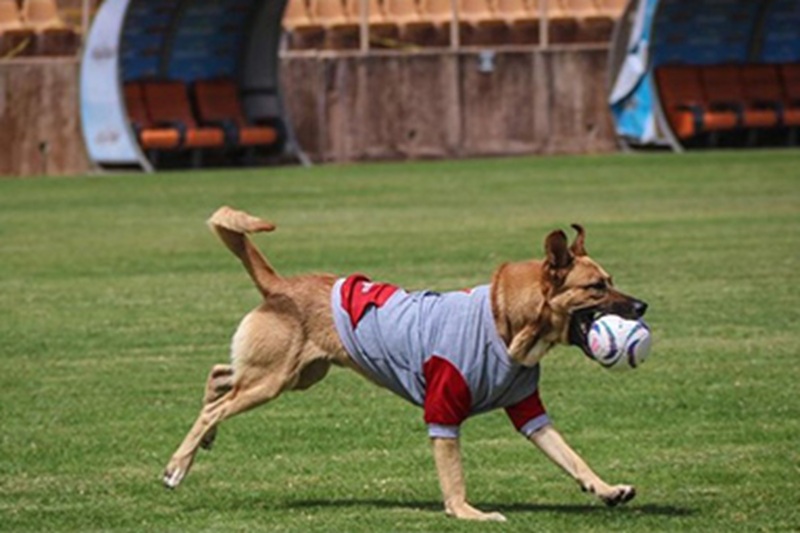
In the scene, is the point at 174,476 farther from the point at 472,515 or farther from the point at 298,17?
the point at 298,17

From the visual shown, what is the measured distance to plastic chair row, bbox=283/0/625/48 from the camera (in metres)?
41.8

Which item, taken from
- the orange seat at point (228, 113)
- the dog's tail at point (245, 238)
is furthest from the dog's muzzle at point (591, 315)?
the orange seat at point (228, 113)

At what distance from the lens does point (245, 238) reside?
10.2 metres

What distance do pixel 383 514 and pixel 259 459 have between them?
175cm

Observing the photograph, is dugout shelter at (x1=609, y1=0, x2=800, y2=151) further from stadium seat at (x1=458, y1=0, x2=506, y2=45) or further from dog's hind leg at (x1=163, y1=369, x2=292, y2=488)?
dog's hind leg at (x1=163, y1=369, x2=292, y2=488)

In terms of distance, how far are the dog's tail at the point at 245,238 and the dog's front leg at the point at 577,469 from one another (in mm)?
1418

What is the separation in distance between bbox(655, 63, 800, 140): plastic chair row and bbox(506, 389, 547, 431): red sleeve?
28.9 metres

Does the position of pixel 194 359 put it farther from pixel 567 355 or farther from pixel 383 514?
pixel 383 514

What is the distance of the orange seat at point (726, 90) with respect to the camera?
3909 cm

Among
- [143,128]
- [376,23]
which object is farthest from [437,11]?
[143,128]

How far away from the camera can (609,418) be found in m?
12.4

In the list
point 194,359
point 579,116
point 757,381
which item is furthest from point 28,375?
point 579,116

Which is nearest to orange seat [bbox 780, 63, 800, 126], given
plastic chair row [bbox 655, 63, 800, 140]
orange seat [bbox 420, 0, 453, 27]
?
plastic chair row [bbox 655, 63, 800, 140]

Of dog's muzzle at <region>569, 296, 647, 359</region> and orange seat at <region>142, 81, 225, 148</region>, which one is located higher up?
dog's muzzle at <region>569, 296, 647, 359</region>
